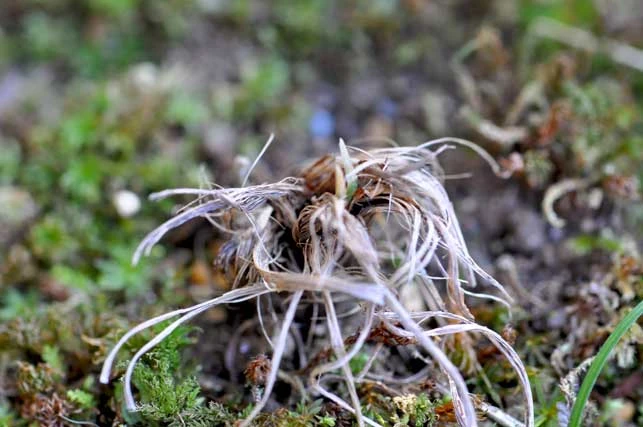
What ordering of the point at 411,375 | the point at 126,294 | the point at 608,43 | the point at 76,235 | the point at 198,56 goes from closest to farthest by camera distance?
the point at 411,375 < the point at 126,294 < the point at 76,235 < the point at 608,43 < the point at 198,56

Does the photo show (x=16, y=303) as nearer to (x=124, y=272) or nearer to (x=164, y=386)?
(x=124, y=272)

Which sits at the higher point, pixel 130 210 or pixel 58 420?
pixel 130 210

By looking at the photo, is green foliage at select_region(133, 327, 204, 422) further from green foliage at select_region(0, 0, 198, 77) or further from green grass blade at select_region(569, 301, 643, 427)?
green foliage at select_region(0, 0, 198, 77)

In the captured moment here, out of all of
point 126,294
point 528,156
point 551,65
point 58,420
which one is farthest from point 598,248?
point 58,420

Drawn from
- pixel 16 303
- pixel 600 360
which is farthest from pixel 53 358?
pixel 600 360

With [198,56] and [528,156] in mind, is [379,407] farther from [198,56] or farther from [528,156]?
[198,56]

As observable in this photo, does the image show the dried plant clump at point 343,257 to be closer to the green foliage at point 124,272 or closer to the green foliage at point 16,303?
the green foliage at point 124,272
